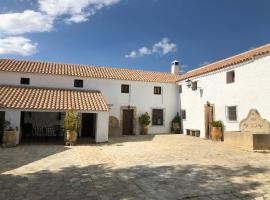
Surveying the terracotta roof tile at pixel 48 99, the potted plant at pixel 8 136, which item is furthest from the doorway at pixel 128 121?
the potted plant at pixel 8 136

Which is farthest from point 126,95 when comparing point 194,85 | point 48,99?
point 48,99

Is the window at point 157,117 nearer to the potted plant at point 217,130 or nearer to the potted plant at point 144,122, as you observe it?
the potted plant at point 144,122

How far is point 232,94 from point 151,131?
7.94 m

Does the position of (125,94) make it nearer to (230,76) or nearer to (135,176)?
(230,76)

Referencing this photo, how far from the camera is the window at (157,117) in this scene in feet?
70.7

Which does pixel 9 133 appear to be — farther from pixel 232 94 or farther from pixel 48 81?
pixel 232 94

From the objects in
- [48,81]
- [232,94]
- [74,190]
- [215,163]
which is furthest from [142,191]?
[48,81]

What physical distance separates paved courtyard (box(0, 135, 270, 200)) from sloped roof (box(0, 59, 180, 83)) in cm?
982

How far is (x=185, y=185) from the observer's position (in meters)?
6.37

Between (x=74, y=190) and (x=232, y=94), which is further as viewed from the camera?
(x=232, y=94)

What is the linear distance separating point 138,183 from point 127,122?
14213 mm

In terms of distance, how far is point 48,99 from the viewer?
16141 millimetres

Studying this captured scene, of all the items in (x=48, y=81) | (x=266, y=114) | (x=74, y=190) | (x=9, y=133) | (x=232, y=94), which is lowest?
(x=74, y=190)

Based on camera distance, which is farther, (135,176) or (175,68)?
(175,68)
